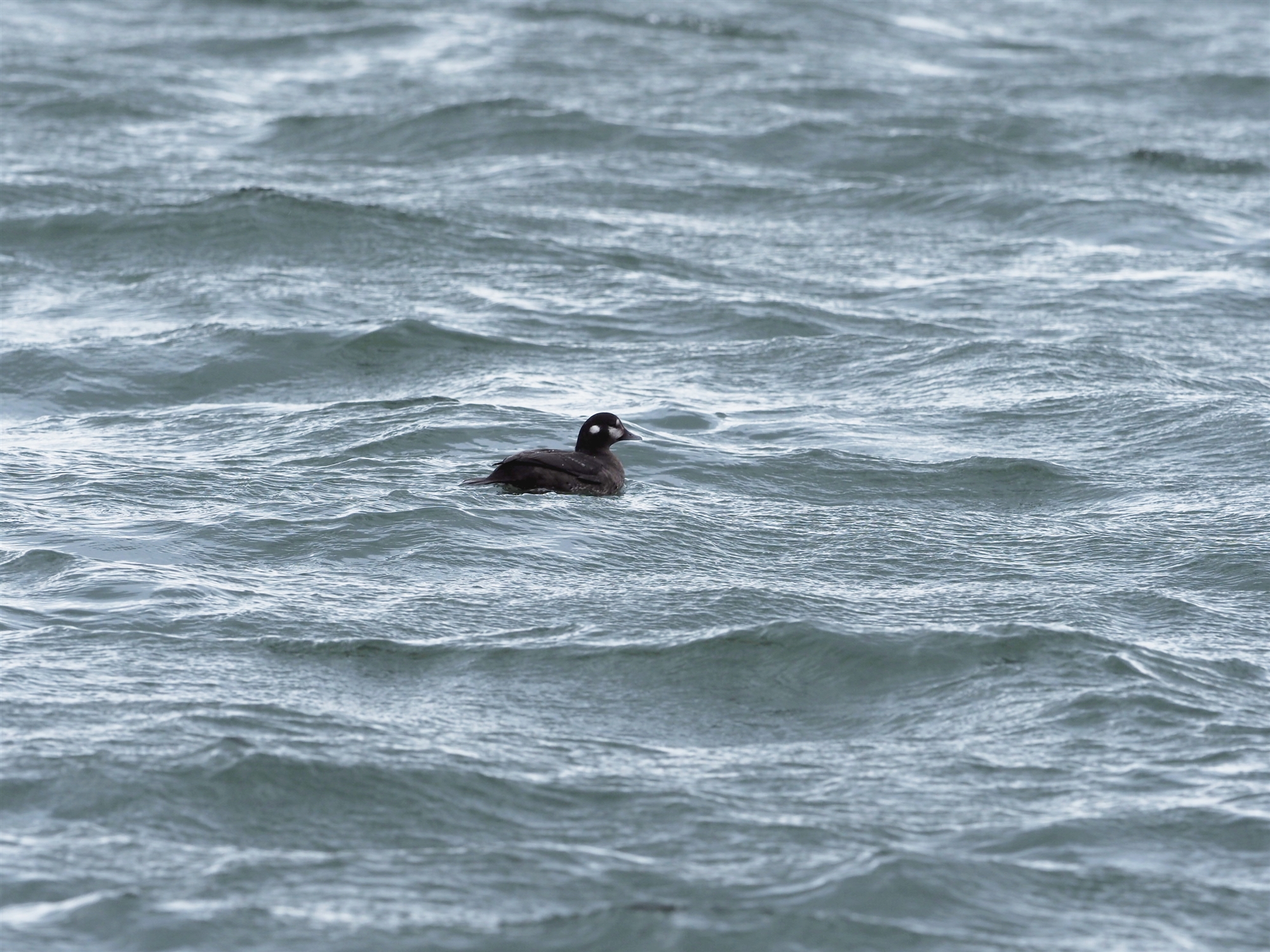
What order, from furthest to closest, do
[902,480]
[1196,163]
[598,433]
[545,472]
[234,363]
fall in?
[1196,163], [234,363], [902,480], [598,433], [545,472]

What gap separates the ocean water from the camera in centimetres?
641

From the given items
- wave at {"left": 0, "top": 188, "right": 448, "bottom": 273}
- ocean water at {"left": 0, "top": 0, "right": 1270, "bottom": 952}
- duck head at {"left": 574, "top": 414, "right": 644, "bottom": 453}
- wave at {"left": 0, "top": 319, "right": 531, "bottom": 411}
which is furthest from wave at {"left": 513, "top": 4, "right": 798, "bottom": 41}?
duck head at {"left": 574, "top": 414, "right": 644, "bottom": 453}

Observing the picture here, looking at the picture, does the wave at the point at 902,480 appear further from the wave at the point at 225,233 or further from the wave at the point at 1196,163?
the wave at the point at 1196,163

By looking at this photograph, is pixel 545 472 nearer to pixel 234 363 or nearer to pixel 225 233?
pixel 234 363

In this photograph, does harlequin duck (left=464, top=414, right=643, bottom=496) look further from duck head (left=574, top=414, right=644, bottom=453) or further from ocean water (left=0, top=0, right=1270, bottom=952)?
ocean water (left=0, top=0, right=1270, bottom=952)

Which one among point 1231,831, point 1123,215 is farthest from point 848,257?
point 1231,831

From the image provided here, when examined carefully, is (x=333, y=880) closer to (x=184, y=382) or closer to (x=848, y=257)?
(x=184, y=382)

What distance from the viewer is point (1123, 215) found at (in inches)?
694

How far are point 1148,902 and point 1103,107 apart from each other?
17.4 m

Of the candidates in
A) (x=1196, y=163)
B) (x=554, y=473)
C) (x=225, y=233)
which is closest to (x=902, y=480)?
(x=554, y=473)

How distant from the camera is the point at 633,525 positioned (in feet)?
32.8

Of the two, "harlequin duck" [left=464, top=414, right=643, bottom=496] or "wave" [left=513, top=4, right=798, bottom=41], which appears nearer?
"harlequin duck" [left=464, top=414, right=643, bottom=496]

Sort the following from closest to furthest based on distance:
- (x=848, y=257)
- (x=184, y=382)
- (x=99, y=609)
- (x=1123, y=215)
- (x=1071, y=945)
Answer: (x=1071, y=945), (x=99, y=609), (x=184, y=382), (x=848, y=257), (x=1123, y=215)

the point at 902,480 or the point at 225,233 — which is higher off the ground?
the point at 225,233
